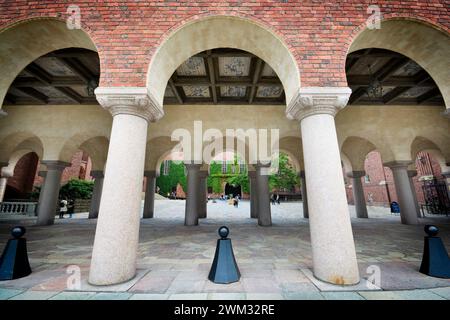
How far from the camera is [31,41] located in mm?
4516

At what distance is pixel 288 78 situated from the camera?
13.7 feet

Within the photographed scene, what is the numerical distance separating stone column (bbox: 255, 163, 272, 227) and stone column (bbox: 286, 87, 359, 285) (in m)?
5.98

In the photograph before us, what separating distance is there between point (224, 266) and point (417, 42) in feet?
20.5

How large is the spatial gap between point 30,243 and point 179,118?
6.65 m

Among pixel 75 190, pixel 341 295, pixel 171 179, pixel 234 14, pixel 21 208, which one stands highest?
pixel 171 179

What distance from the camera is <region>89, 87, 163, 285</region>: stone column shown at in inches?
123

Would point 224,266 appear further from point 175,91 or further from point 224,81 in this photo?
point 175,91

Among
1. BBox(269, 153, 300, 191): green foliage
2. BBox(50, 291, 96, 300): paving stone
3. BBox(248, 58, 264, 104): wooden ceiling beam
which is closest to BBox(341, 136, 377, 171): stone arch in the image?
BBox(248, 58, 264, 104): wooden ceiling beam

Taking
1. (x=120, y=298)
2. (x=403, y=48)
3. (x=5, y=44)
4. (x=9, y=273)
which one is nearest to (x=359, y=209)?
(x=403, y=48)

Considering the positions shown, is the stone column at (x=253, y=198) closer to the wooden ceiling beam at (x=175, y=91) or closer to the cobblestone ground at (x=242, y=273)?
the wooden ceiling beam at (x=175, y=91)

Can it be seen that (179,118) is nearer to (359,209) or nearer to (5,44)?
(5,44)

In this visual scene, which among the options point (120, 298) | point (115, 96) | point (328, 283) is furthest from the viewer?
point (115, 96)

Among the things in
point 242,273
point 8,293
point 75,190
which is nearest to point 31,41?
point 8,293

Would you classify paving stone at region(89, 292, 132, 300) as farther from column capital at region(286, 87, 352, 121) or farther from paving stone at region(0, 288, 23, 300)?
column capital at region(286, 87, 352, 121)
